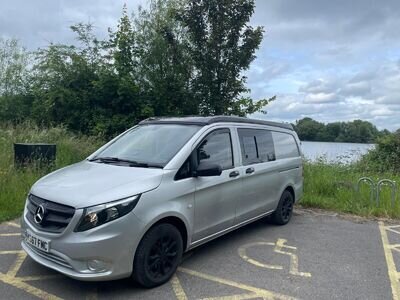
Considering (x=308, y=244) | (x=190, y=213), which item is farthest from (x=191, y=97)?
(x=190, y=213)

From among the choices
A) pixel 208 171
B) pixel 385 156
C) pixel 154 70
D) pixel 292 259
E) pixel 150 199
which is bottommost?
pixel 292 259

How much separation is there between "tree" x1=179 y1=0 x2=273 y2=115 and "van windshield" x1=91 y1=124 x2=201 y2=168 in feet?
25.7

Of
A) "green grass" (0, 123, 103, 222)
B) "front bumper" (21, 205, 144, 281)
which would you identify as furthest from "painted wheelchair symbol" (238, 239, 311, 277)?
"green grass" (0, 123, 103, 222)

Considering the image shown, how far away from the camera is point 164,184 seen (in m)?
4.04

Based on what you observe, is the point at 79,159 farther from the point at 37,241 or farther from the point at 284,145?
the point at 37,241

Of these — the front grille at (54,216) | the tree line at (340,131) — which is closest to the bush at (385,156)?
the tree line at (340,131)

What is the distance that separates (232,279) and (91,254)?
1706 millimetres

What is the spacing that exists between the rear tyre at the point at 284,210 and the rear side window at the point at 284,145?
691mm

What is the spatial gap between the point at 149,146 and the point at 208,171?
92cm

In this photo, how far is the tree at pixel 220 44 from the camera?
1238 centimetres

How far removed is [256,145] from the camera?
5898mm

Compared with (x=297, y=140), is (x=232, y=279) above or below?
below

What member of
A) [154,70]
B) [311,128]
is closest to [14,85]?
[154,70]

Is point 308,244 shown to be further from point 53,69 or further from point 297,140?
point 53,69
